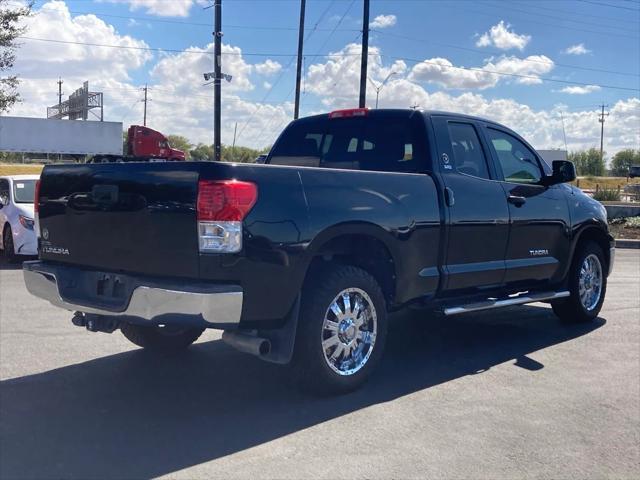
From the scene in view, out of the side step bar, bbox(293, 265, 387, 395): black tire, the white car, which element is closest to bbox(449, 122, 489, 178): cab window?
the side step bar

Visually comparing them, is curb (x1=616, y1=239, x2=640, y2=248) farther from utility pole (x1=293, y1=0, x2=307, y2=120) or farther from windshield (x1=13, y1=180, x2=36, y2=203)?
utility pole (x1=293, y1=0, x2=307, y2=120)

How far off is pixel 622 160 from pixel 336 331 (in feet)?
381

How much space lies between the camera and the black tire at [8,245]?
11.7 metres

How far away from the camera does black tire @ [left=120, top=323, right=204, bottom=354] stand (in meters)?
5.72

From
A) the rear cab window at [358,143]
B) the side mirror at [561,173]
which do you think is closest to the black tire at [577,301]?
the side mirror at [561,173]

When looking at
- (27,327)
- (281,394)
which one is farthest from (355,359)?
(27,327)

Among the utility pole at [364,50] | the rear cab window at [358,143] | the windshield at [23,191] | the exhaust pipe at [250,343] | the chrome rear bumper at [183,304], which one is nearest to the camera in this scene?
the chrome rear bumper at [183,304]

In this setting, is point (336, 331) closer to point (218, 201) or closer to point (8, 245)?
point (218, 201)

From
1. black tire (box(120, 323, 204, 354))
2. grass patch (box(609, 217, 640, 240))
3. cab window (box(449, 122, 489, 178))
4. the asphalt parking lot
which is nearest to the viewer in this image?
the asphalt parking lot

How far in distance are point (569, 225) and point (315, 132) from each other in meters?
2.73

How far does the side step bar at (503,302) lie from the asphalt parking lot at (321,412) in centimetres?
44

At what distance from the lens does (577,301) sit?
731 centimetres

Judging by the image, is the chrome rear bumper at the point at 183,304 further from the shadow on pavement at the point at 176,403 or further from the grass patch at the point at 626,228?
the grass patch at the point at 626,228

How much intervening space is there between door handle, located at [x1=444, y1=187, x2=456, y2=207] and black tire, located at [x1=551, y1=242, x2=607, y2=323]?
235 cm
